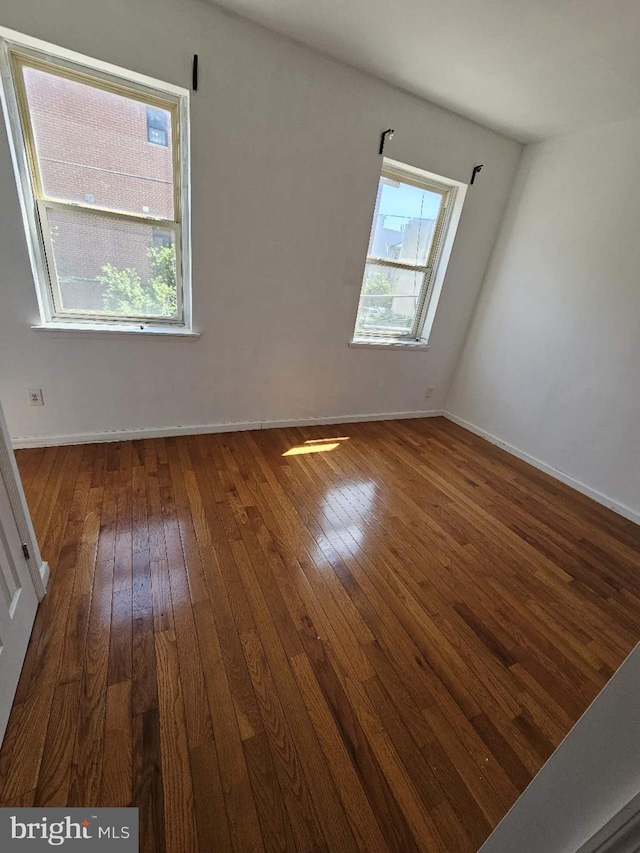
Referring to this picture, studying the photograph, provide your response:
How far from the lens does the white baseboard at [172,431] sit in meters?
2.33

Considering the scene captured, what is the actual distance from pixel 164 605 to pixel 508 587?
5.39 ft

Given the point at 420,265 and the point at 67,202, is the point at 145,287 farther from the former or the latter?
the point at 420,265

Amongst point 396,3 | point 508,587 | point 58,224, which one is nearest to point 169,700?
point 508,587

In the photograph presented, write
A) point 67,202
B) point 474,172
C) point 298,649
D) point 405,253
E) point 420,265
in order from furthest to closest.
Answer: point 420,265 < point 405,253 < point 474,172 < point 67,202 < point 298,649

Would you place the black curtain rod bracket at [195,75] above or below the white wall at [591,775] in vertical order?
above

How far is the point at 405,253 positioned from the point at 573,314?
4.81ft

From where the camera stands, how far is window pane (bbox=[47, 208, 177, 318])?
2.06 meters

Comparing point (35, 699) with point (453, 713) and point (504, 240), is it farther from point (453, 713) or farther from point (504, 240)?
point (504, 240)

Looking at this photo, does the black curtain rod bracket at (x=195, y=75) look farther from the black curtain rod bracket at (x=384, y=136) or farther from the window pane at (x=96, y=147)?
the black curtain rod bracket at (x=384, y=136)

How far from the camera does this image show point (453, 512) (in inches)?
89.2

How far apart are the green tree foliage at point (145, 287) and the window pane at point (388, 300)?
5.13 feet

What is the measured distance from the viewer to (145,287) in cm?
231
